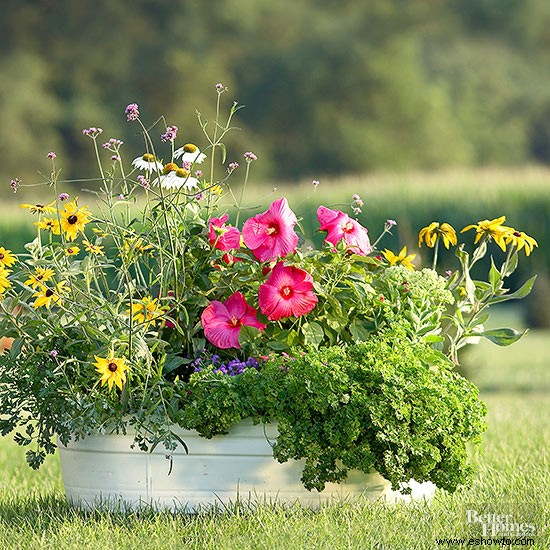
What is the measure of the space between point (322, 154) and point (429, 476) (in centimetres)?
1782

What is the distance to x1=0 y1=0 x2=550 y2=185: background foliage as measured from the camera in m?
18.3

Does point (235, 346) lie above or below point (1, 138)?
below

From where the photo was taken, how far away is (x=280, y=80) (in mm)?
20000

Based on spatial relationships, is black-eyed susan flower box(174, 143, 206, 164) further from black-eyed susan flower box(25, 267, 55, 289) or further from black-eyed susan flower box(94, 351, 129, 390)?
black-eyed susan flower box(94, 351, 129, 390)

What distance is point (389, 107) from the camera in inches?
824

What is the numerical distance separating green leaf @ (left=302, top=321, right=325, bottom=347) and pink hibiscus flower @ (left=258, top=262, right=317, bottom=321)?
8 cm

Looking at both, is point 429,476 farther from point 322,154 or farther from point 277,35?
point 277,35

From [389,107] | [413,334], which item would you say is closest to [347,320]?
[413,334]

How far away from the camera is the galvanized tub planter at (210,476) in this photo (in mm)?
2285

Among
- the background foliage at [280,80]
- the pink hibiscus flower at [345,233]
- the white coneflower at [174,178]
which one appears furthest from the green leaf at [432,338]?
the background foliage at [280,80]

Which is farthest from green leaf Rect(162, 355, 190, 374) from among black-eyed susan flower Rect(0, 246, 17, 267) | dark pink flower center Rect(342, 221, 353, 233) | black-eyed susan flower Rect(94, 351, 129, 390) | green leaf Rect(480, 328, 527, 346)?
green leaf Rect(480, 328, 527, 346)

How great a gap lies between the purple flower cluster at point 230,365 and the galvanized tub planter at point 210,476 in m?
0.15

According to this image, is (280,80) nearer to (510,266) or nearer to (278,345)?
(510,266)

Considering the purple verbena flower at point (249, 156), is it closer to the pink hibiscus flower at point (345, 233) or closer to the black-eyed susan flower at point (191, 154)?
the black-eyed susan flower at point (191, 154)
